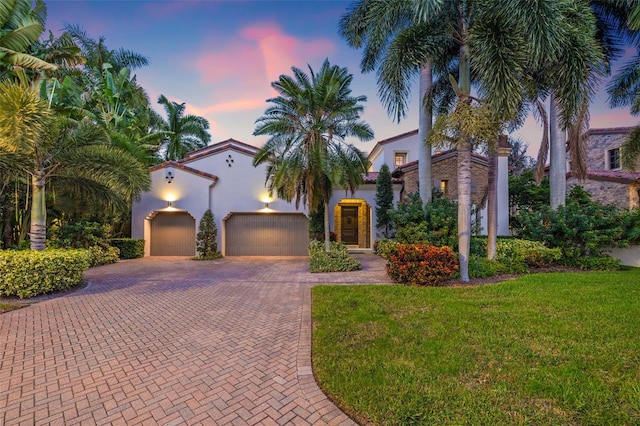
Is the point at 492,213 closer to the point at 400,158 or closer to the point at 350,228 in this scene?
the point at 350,228

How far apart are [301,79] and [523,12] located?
23.3ft

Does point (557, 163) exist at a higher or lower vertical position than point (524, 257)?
higher

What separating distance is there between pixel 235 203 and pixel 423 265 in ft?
35.7

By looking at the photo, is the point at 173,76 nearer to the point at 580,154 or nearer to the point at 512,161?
the point at 580,154

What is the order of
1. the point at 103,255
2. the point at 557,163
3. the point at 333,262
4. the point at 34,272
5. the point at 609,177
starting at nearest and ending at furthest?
the point at 34,272
the point at 333,262
the point at 557,163
the point at 103,255
the point at 609,177

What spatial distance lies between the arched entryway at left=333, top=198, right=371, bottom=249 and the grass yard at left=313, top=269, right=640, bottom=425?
36.5 feet

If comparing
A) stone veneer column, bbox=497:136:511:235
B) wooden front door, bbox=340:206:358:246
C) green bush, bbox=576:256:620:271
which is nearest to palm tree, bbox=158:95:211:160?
wooden front door, bbox=340:206:358:246

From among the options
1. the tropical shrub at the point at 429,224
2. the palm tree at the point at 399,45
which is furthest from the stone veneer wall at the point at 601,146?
the palm tree at the point at 399,45

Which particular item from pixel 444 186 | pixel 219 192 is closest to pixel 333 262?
pixel 219 192

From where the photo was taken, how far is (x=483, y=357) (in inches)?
145

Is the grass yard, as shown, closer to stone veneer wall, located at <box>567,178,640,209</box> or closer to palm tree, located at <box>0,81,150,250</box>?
palm tree, located at <box>0,81,150,250</box>

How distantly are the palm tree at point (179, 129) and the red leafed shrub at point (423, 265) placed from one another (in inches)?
871

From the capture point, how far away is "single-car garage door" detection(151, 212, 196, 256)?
15.5 meters

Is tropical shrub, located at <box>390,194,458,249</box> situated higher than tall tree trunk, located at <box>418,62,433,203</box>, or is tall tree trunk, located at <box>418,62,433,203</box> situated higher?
tall tree trunk, located at <box>418,62,433,203</box>
